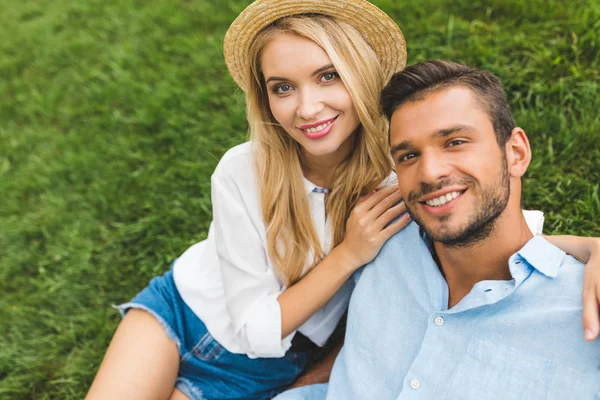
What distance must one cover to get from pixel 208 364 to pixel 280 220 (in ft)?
3.01

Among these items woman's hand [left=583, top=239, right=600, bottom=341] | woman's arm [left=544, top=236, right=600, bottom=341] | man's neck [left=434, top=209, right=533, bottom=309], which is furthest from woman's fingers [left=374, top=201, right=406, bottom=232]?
woman's hand [left=583, top=239, right=600, bottom=341]

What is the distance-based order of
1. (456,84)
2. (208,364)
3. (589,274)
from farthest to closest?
(208,364) → (456,84) → (589,274)

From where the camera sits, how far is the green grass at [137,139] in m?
3.64

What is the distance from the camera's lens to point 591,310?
1910mm

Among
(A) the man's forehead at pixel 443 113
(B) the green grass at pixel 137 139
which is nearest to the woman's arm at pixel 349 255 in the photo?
(A) the man's forehead at pixel 443 113

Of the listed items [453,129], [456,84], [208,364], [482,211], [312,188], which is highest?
[456,84]

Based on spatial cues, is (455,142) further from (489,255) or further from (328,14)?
(328,14)

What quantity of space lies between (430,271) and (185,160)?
260cm

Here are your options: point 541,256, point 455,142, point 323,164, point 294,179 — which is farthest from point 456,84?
point 294,179

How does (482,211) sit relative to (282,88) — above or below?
below

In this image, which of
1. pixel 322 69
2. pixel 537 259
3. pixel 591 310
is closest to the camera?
pixel 591 310

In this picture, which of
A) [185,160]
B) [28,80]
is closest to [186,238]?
[185,160]

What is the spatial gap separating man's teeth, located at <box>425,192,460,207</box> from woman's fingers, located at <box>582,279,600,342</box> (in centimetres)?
55

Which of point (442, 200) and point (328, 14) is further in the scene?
point (328, 14)
